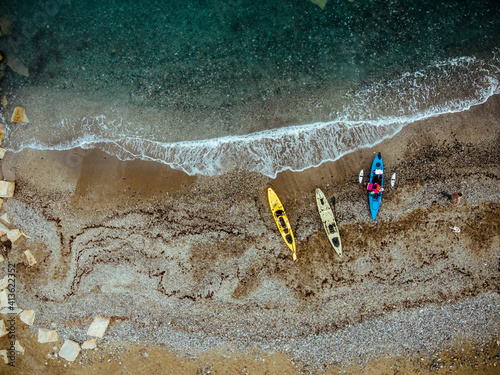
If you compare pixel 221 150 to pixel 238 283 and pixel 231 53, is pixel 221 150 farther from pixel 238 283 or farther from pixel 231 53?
pixel 238 283

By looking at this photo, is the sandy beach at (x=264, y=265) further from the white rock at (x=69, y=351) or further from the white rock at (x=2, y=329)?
the white rock at (x=2, y=329)

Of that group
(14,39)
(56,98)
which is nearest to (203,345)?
(56,98)

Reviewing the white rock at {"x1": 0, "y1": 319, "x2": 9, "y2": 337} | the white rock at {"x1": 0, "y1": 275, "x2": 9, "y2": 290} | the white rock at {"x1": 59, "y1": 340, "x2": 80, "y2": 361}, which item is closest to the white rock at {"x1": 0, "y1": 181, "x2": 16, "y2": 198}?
the white rock at {"x1": 0, "y1": 275, "x2": 9, "y2": 290}

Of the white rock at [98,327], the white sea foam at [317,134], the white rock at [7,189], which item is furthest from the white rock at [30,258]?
the white sea foam at [317,134]

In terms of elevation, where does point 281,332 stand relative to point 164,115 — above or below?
below

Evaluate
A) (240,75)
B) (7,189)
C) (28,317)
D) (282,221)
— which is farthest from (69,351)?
(240,75)

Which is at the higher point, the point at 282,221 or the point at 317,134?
the point at 317,134

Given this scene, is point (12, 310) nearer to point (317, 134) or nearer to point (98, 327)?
point (98, 327)
